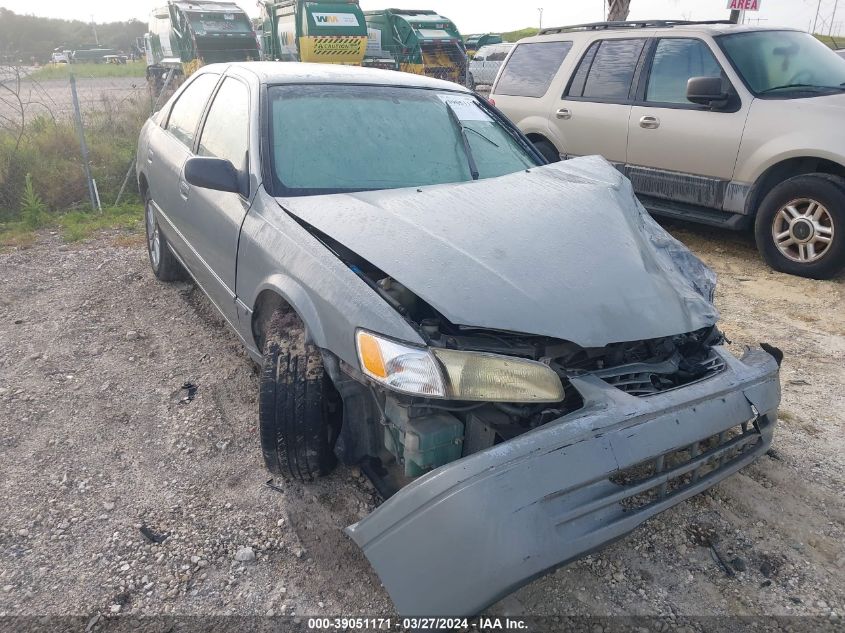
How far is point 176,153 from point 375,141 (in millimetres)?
1630

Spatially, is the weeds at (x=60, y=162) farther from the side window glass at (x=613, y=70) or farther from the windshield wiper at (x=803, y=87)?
the windshield wiper at (x=803, y=87)

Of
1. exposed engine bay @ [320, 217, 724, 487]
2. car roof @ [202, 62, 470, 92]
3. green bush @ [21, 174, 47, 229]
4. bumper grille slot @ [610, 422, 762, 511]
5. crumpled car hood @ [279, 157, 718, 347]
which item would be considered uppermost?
car roof @ [202, 62, 470, 92]

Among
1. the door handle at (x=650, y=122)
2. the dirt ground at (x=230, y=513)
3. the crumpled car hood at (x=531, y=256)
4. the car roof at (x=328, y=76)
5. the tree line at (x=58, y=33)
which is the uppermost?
the tree line at (x=58, y=33)

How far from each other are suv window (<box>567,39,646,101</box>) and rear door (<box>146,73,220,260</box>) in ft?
12.4

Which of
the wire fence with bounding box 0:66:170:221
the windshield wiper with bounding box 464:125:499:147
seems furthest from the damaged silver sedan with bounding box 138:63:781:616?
the wire fence with bounding box 0:66:170:221

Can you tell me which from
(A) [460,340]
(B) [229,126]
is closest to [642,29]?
(B) [229,126]

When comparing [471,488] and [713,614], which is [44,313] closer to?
[471,488]

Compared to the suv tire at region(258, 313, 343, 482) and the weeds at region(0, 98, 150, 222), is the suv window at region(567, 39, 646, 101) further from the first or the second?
the weeds at region(0, 98, 150, 222)

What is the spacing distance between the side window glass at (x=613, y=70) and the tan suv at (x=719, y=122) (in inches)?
0.4

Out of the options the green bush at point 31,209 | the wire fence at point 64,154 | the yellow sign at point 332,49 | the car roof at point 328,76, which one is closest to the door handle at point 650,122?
the car roof at point 328,76

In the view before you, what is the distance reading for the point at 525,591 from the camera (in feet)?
7.24

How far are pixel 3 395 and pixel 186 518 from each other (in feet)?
5.40

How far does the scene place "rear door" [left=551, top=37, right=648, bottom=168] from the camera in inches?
237

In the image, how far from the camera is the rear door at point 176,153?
3.93m
